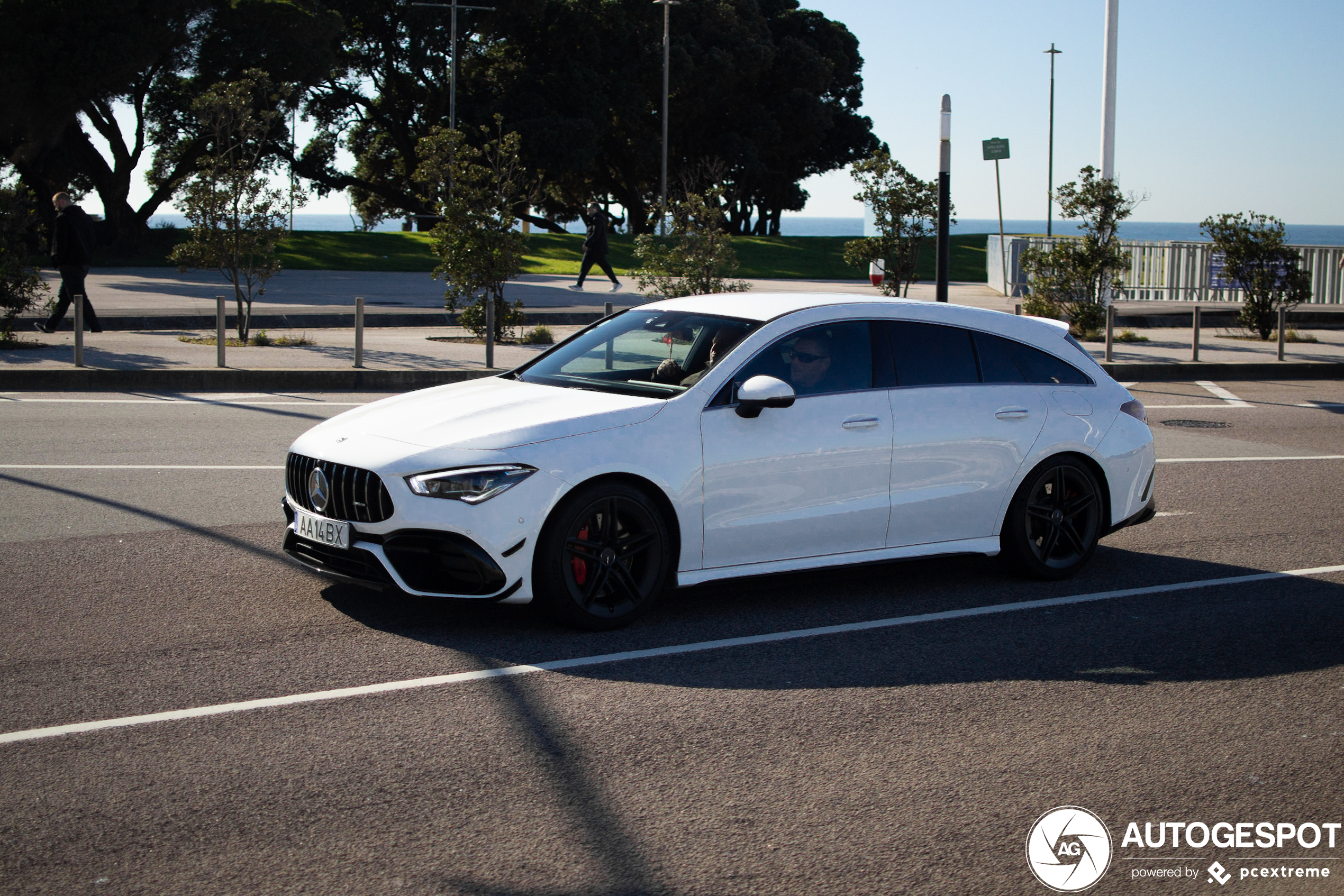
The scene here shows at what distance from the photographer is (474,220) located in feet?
64.3

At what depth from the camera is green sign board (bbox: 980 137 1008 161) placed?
21094 millimetres

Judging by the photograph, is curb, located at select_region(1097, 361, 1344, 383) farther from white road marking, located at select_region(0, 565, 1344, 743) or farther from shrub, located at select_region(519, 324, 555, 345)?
white road marking, located at select_region(0, 565, 1344, 743)

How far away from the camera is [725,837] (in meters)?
3.96

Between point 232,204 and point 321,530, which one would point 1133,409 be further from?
point 232,204

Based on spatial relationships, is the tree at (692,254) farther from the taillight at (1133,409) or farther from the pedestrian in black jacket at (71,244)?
the taillight at (1133,409)

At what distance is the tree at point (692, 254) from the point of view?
68.5 feet

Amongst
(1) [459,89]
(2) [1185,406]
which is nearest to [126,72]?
(1) [459,89]

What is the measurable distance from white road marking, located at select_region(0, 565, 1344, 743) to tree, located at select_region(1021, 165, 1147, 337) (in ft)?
49.6

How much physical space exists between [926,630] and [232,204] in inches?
590

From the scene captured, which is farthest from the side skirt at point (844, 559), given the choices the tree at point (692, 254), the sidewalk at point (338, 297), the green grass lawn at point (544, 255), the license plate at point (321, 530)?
the green grass lawn at point (544, 255)

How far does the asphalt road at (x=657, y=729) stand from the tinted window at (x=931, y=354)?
3.54 ft

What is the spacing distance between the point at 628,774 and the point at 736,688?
3.31 feet

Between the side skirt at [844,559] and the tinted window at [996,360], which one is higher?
the tinted window at [996,360]

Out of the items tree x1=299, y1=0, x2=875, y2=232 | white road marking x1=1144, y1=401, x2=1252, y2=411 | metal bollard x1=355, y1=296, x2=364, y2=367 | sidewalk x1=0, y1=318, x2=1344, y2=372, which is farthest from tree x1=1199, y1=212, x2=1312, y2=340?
tree x1=299, y1=0, x2=875, y2=232
